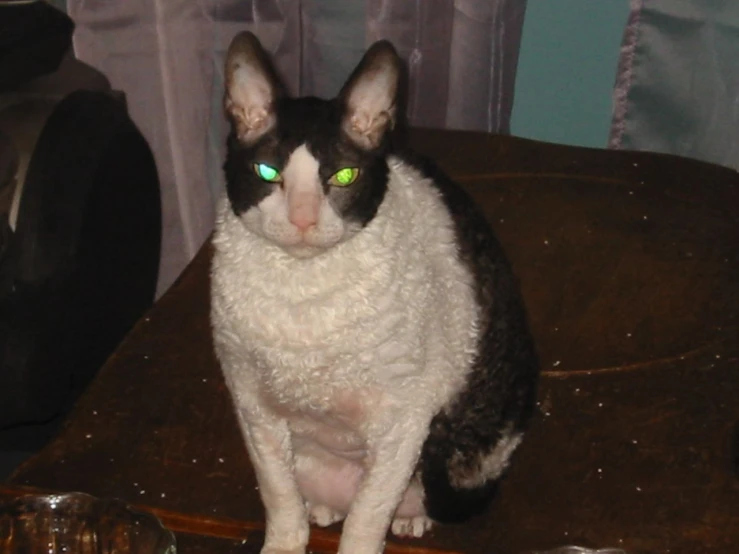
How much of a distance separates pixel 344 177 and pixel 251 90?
0.12 m

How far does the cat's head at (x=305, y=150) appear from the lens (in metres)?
0.88

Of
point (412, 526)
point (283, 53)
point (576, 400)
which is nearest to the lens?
point (412, 526)

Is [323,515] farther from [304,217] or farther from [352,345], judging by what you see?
[304,217]

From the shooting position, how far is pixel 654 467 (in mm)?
1145

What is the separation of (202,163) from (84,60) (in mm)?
277

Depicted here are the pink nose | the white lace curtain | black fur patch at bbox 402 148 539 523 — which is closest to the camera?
the pink nose

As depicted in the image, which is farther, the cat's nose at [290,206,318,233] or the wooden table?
the wooden table

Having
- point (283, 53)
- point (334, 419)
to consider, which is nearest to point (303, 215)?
point (334, 419)

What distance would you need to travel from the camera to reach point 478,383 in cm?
107

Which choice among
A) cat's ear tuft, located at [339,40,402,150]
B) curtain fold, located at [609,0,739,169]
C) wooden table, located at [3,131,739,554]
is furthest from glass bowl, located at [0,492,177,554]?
curtain fold, located at [609,0,739,169]

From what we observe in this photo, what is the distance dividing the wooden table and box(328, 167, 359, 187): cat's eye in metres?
0.40

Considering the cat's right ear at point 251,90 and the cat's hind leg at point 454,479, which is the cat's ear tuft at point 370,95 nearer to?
the cat's right ear at point 251,90

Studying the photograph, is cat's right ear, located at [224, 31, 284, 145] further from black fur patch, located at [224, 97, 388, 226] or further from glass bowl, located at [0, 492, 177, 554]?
glass bowl, located at [0, 492, 177, 554]

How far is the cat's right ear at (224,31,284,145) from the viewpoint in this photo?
91 centimetres
